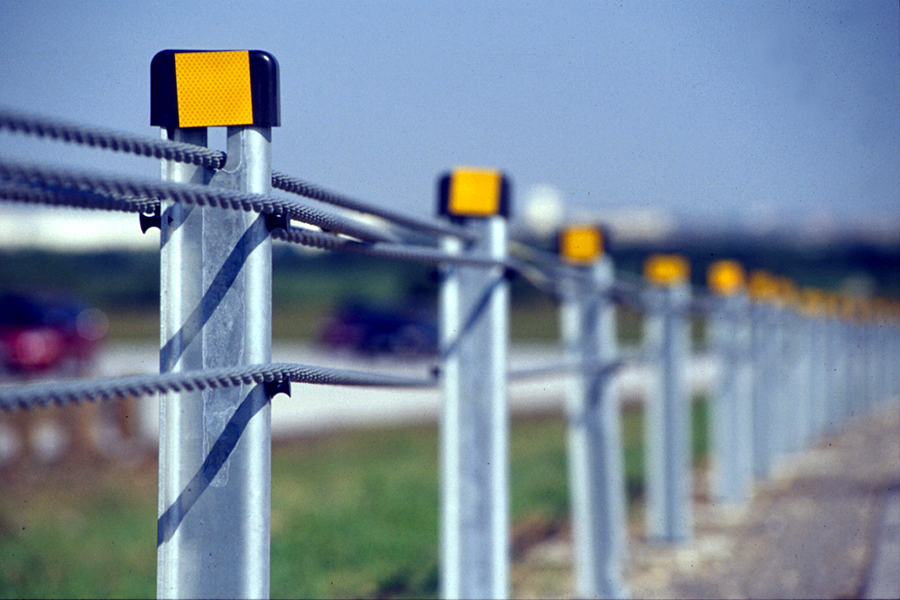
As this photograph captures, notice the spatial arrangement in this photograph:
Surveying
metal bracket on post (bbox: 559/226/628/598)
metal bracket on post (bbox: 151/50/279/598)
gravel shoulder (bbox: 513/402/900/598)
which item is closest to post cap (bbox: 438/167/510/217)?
metal bracket on post (bbox: 559/226/628/598)

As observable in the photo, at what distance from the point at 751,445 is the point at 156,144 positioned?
20.6 ft

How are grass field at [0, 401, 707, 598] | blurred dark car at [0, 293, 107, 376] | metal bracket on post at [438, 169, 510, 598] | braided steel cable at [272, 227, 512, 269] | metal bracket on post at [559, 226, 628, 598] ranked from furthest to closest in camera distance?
blurred dark car at [0, 293, 107, 376], grass field at [0, 401, 707, 598], metal bracket on post at [559, 226, 628, 598], metal bracket on post at [438, 169, 510, 598], braided steel cable at [272, 227, 512, 269]

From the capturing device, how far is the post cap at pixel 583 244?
3824 mm

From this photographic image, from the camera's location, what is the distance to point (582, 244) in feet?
12.6

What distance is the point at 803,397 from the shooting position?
31.1ft

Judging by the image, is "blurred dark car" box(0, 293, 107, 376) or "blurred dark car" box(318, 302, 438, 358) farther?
"blurred dark car" box(318, 302, 438, 358)

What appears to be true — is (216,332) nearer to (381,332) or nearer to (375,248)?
(375,248)

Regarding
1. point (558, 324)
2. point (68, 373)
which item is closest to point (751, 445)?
point (68, 373)

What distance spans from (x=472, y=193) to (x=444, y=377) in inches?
18.6

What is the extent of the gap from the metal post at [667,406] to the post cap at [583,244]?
1011mm

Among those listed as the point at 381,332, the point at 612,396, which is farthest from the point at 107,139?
the point at 381,332

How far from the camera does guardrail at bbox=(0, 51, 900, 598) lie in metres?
1.35

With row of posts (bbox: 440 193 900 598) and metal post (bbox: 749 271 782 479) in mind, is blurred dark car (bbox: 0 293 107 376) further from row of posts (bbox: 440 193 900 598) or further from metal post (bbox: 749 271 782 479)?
metal post (bbox: 749 271 782 479)

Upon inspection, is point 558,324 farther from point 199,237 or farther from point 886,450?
point 199,237
